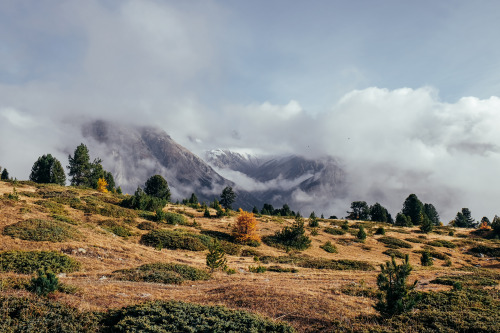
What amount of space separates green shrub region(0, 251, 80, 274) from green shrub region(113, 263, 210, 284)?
11.6 feet

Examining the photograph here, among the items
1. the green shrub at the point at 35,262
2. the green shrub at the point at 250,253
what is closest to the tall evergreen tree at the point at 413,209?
the green shrub at the point at 250,253

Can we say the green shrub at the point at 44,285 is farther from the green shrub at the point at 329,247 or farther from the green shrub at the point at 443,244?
the green shrub at the point at 443,244

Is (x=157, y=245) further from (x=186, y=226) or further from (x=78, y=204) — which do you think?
(x=78, y=204)

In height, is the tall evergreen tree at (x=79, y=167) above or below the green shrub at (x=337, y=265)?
above

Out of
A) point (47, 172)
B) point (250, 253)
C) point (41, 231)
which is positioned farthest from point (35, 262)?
point (47, 172)

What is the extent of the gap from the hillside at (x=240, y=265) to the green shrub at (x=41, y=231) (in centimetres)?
21

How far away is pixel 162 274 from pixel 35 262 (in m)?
8.58

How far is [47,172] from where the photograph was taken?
7762cm

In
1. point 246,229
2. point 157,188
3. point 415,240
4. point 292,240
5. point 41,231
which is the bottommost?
point 292,240

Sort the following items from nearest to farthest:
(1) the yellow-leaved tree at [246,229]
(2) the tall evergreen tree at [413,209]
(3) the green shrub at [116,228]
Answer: (3) the green shrub at [116,228], (1) the yellow-leaved tree at [246,229], (2) the tall evergreen tree at [413,209]

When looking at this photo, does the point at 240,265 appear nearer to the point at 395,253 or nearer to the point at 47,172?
the point at 395,253

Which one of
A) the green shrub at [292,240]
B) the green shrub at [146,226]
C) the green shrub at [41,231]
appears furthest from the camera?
the green shrub at [292,240]

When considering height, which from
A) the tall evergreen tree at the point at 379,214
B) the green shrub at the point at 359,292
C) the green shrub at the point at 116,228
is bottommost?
the green shrub at the point at 359,292

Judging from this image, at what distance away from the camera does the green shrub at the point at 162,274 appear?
18.3 metres
